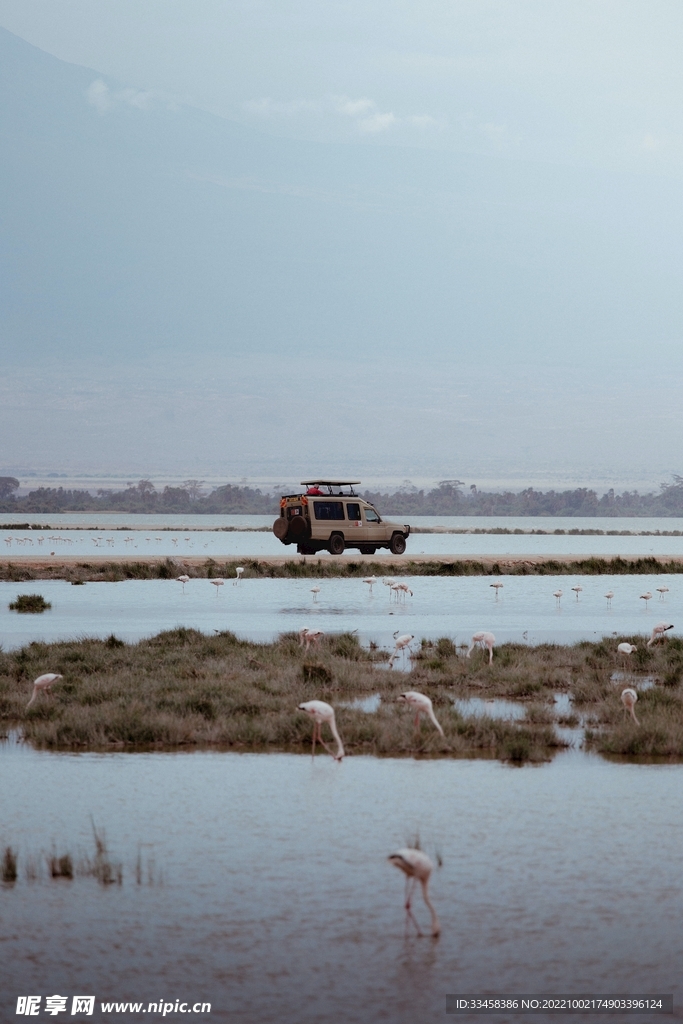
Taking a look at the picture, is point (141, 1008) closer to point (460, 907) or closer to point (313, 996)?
point (313, 996)

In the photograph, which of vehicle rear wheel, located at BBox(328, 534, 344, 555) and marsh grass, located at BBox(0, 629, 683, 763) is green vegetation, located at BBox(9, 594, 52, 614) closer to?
marsh grass, located at BBox(0, 629, 683, 763)

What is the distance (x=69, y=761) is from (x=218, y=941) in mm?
5230

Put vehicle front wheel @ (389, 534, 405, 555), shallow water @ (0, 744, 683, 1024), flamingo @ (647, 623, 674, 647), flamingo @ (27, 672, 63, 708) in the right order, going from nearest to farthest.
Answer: shallow water @ (0, 744, 683, 1024) → flamingo @ (27, 672, 63, 708) → flamingo @ (647, 623, 674, 647) → vehicle front wheel @ (389, 534, 405, 555)

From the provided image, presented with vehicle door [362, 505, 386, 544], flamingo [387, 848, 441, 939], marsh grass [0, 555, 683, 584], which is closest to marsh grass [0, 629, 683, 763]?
flamingo [387, 848, 441, 939]

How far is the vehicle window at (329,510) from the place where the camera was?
46.7m

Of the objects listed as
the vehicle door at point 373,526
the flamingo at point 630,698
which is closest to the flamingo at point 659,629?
the flamingo at point 630,698

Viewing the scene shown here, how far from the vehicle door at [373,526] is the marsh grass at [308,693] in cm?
2804

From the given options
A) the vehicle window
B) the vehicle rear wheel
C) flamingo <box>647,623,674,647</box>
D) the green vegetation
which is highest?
the vehicle window

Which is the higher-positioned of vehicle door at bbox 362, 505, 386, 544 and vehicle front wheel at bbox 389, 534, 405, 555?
vehicle door at bbox 362, 505, 386, 544

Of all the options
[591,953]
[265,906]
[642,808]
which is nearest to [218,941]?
[265,906]

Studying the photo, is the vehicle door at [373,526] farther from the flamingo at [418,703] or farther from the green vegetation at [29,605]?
the flamingo at [418,703]

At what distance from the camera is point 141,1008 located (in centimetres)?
550

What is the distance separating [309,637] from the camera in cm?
1820

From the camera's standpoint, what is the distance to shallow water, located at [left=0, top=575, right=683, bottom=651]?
77.9ft
